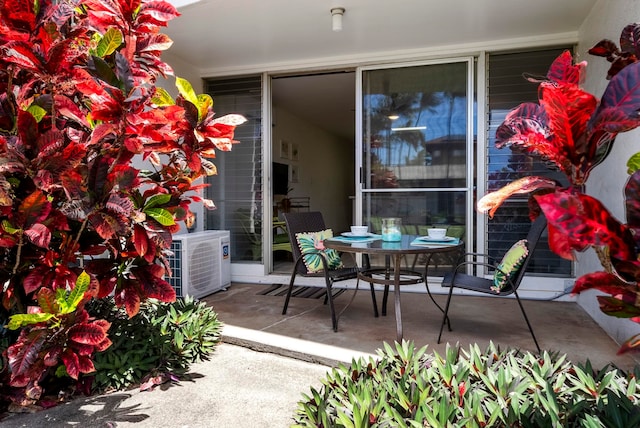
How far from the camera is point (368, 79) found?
4539 millimetres

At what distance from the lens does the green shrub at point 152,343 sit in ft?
6.93

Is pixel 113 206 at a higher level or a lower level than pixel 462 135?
lower

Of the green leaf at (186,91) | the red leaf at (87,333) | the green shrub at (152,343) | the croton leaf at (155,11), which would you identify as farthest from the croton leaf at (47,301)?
the croton leaf at (155,11)

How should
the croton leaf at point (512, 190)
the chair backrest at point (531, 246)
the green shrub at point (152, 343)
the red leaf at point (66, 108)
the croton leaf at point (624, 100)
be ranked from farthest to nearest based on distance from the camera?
the chair backrest at point (531, 246) → the green shrub at point (152, 343) → the red leaf at point (66, 108) → the croton leaf at point (512, 190) → the croton leaf at point (624, 100)

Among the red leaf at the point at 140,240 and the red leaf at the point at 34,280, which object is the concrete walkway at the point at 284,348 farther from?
the red leaf at the point at 140,240

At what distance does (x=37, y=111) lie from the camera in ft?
5.41

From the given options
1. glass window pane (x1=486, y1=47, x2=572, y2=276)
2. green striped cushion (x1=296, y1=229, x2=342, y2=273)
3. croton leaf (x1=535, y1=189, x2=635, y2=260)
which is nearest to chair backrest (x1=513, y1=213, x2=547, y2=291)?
green striped cushion (x1=296, y1=229, x2=342, y2=273)

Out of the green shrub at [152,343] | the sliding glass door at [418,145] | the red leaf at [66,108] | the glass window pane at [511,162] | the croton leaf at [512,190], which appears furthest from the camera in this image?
the sliding glass door at [418,145]

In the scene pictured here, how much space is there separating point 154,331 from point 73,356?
2.55 ft

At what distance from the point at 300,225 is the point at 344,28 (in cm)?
194

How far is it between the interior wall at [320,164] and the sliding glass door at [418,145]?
9.22 feet

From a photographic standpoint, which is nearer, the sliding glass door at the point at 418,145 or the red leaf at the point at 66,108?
the red leaf at the point at 66,108

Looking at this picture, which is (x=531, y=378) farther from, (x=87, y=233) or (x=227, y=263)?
(x=227, y=263)

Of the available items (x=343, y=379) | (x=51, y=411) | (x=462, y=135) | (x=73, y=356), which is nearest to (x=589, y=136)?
Answer: (x=343, y=379)
